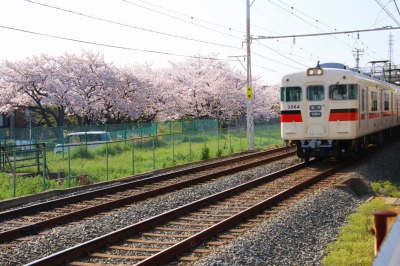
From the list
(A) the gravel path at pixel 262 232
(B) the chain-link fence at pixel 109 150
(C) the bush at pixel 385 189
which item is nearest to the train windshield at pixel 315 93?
(C) the bush at pixel 385 189

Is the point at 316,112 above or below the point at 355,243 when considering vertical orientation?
above

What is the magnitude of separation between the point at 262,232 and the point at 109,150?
18022 millimetres

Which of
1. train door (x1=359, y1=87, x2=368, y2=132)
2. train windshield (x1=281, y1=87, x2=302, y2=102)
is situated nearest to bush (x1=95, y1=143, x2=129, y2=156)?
train windshield (x1=281, y1=87, x2=302, y2=102)

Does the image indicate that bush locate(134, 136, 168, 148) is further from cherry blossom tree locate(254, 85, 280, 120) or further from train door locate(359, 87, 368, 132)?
cherry blossom tree locate(254, 85, 280, 120)

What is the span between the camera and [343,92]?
16984mm

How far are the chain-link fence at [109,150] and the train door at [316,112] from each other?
5701 mm

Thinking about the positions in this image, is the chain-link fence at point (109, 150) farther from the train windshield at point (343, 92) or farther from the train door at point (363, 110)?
the train door at point (363, 110)

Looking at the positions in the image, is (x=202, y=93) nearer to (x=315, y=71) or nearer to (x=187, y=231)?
(x=315, y=71)

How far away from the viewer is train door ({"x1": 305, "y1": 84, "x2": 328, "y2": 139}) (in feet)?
56.6

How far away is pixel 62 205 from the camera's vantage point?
1177cm

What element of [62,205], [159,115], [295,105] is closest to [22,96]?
[159,115]

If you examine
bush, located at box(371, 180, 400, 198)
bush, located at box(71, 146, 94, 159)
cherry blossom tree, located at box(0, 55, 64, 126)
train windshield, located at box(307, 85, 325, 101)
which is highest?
cherry blossom tree, located at box(0, 55, 64, 126)

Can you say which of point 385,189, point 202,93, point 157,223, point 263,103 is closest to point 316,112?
point 385,189

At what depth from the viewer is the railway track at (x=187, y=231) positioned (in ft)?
23.4
